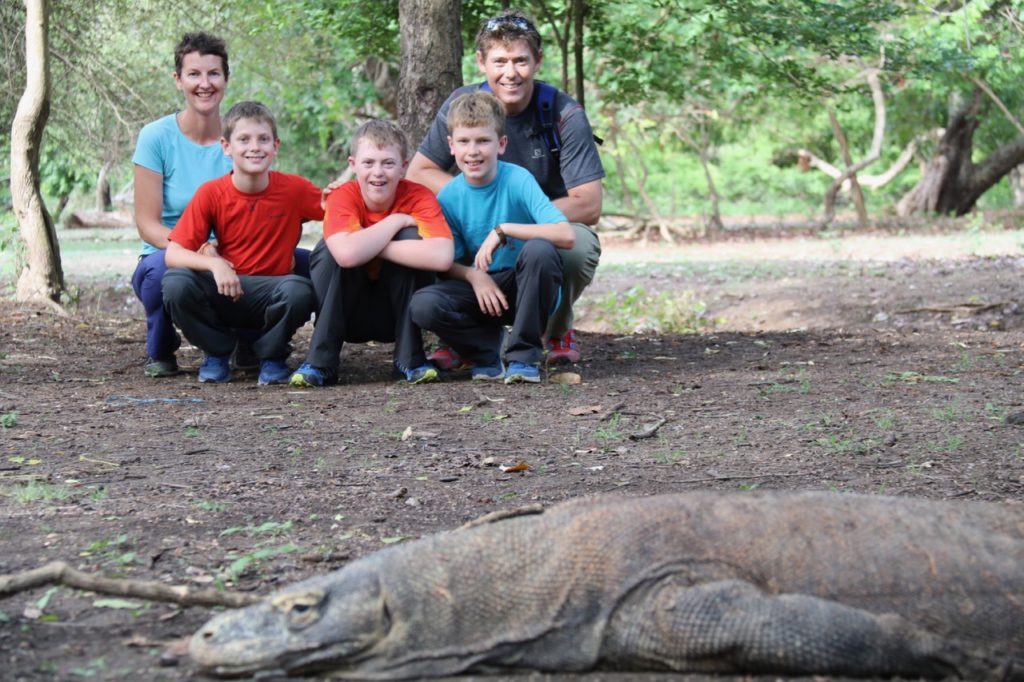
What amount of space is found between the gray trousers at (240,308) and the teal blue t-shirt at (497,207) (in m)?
0.73

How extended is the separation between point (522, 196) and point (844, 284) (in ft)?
18.9

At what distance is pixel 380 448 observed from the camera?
4.00m

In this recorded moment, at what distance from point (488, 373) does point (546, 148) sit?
1100 mm

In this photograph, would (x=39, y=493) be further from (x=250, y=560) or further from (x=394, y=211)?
(x=394, y=211)

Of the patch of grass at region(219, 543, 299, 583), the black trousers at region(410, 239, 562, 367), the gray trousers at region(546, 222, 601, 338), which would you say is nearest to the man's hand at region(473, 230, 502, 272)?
the black trousers at region(410, 239, 562, 367)

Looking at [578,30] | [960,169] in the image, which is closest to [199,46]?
[578,30]

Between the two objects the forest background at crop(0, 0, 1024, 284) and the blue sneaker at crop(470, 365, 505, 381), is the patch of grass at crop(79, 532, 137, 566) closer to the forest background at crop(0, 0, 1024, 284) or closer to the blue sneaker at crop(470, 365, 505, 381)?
the blue sneaker at crop(470, 365, 505, 381)

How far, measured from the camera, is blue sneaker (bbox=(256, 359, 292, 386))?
5305 millimetres

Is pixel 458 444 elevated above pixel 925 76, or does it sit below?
below

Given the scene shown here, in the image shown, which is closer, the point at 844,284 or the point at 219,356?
the point at 219,356

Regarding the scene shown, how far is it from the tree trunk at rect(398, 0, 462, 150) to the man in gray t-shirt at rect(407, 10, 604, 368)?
68 centimetres

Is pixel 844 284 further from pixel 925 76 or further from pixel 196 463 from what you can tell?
pixel 196 463

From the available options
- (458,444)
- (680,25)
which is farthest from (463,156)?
(680,25)

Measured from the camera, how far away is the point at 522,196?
202 inches
